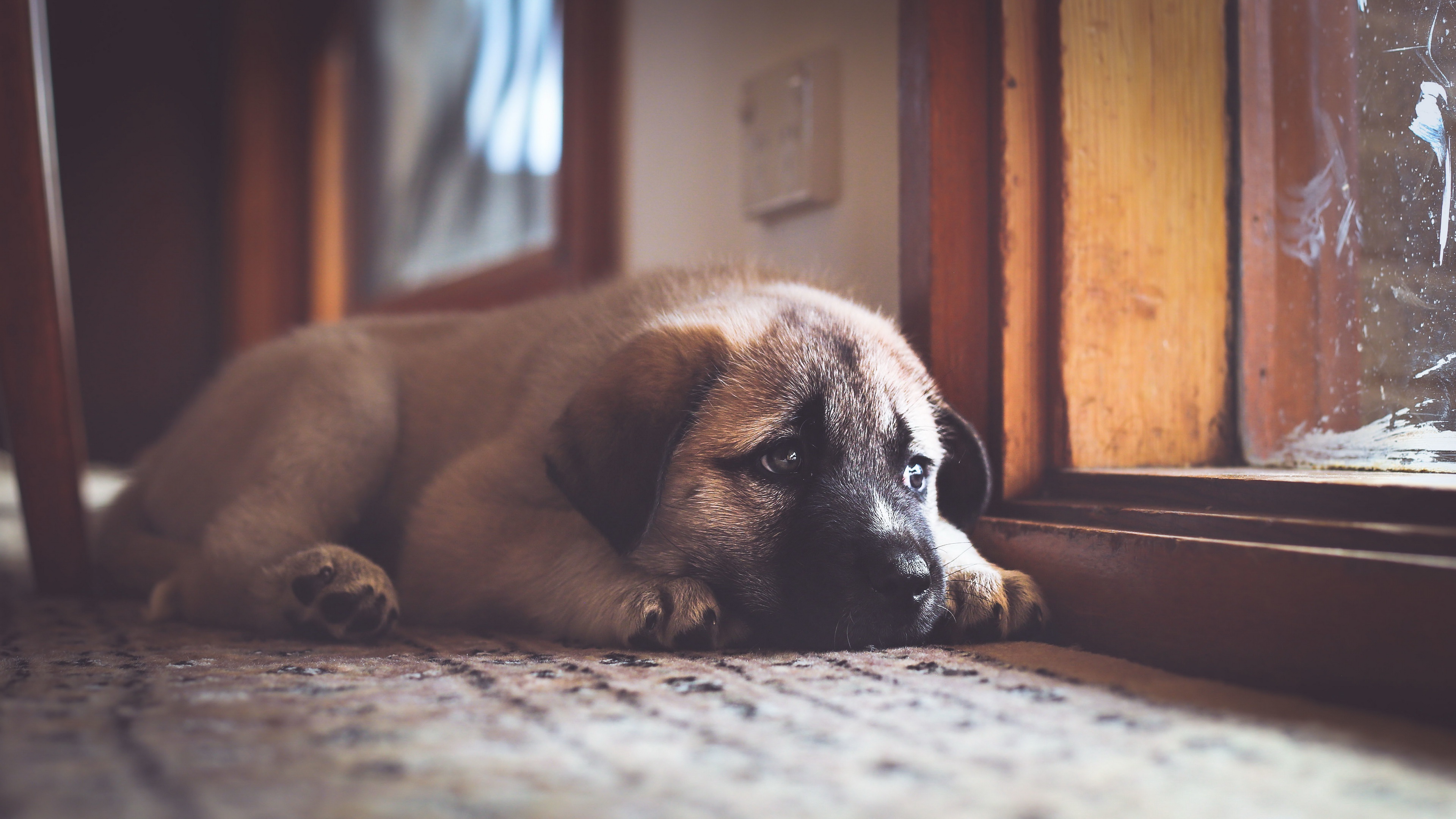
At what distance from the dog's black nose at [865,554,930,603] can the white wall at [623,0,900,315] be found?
75 centimetres

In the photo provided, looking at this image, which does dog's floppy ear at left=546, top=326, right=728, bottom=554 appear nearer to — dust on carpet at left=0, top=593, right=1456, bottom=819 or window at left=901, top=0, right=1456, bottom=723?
dust on carpet at left=0, top=593, right=1456, bottom=819

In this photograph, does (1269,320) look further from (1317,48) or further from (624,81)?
(624,81)

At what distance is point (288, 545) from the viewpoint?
172 centimetres

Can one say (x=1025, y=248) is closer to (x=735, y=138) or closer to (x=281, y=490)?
(x=735, y=138)

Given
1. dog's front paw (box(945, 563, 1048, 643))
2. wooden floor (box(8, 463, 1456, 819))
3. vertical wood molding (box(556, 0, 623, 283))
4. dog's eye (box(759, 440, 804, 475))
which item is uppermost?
vertical wood molding (box(556, 0, 623, 283))

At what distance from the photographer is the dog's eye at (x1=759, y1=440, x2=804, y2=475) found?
4.97 ft

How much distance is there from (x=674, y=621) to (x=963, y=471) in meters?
0.66

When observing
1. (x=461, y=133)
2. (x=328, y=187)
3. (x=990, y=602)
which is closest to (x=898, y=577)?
(x=990, y=602)

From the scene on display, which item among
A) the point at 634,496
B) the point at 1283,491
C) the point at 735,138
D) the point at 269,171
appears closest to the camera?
the point at 1283,491

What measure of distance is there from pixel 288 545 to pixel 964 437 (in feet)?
4.14

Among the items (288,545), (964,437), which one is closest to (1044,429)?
(964,437)

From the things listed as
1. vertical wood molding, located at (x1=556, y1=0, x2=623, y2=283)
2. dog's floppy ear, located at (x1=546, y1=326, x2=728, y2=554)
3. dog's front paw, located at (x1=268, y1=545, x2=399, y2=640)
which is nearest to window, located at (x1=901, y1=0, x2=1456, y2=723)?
dog's floppy ear, located at (x1=546, y1=326, x2=728, y2=554)

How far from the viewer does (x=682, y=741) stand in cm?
89

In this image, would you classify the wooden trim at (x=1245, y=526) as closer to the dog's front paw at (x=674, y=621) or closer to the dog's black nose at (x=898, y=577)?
the dog's black nose at (x=898, y=577)
